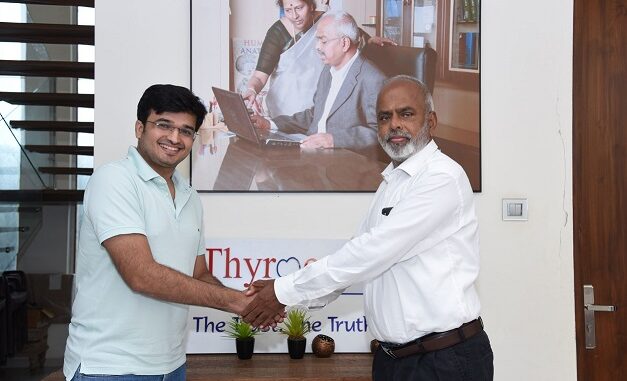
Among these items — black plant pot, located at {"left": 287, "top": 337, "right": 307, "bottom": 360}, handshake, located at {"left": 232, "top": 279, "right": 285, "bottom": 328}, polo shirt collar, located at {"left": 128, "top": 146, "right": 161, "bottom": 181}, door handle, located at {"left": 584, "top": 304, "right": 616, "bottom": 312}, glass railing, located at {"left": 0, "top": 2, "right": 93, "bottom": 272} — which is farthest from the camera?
glass railing, located at {"left": 0, "top": 2, "right": 93, "bottom": 272}

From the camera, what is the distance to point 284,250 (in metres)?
3.06

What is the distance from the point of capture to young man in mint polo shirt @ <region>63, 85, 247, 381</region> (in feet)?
6.03

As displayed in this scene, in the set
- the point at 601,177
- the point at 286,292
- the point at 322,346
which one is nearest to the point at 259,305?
the point at 286,292

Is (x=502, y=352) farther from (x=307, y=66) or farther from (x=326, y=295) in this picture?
(x=307, y=66)

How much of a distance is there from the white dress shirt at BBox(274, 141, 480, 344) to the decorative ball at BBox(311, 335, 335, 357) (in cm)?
78

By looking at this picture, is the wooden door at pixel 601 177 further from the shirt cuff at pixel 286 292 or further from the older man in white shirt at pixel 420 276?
the shirt cuff at pixel 286 292

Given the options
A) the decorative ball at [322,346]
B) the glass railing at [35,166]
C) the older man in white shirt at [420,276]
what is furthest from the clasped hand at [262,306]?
the glass railing at [35,166]

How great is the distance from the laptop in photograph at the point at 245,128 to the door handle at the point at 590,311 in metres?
1.49

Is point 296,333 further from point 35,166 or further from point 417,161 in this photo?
point 35,166

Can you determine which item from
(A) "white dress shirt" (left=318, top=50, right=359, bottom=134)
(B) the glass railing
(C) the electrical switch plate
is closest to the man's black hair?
(A) "white dress shirt" (left=318, top=50, right=359, bottom=134)

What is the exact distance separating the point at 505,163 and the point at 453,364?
54.7 inches

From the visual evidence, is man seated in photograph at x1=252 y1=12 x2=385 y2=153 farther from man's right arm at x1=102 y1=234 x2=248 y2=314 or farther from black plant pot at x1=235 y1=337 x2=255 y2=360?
man's right arm at x1=102 y1=234 x2=248 y2=314

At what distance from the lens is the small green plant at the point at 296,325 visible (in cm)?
289

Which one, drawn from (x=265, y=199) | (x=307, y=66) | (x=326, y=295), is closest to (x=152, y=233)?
(x=326, y=295)
